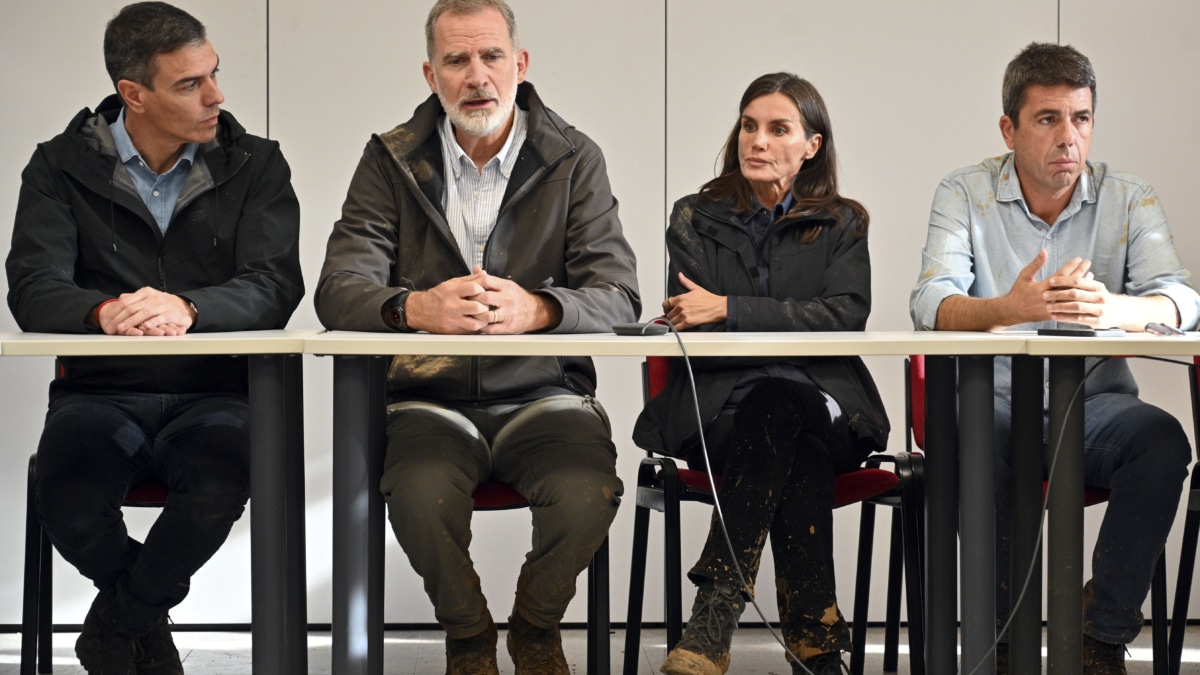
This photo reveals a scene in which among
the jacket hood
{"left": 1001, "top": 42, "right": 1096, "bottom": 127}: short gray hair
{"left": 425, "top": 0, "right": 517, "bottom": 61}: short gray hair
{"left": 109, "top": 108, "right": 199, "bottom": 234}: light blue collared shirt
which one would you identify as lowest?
{"left": 109, "top": 108, "right": 199, "bottom": 234}: light blue collared shirt

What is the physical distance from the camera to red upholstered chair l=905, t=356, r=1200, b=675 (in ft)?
8.70

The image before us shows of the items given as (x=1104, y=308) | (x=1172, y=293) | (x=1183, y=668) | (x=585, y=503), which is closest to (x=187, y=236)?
(x=585, y=503)

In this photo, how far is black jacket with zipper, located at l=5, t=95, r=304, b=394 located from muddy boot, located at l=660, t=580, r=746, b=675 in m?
1.07

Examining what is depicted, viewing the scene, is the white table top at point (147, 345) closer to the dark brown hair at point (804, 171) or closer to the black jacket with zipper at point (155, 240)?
the black jacket with zipper at point (155, 240)

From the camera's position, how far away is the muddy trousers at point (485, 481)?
2.18m

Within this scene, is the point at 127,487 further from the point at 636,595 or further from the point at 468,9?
the point at 468,9

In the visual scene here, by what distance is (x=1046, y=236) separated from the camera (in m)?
2.76

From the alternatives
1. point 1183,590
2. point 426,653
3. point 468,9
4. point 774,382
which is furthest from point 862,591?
point 468,9

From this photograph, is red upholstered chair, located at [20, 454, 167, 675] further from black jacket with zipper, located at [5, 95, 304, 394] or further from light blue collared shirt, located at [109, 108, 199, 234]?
light blue collared shirt, located at [109, 108, 199, 234]

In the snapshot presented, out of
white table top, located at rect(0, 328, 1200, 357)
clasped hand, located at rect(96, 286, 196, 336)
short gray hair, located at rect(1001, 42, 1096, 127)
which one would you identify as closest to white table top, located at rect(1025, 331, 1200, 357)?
white table top, located at rect(0, 328, 1200, 357)

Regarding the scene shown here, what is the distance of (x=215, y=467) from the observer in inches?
94.4

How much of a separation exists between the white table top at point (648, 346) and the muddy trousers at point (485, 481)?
1.11 feet

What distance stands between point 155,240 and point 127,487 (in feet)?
1.78

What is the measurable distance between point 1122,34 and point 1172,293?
1.40 metres
